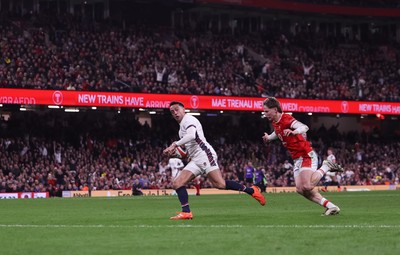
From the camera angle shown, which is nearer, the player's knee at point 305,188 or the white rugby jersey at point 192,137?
the white rugby jersey at point 192,137

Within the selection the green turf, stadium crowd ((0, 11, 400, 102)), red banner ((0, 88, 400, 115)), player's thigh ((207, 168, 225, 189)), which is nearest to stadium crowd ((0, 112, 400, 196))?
red banner ((0, 88, 400, 115))

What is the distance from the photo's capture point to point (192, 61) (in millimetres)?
54531

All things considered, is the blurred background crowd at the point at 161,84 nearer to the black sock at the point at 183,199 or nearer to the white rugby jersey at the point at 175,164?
the white rugby jersey at the point at 175,164

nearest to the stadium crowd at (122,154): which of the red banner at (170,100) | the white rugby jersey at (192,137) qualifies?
the red banner at (170,100)

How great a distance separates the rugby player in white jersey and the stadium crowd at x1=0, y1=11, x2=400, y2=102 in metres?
Answer: 28.2

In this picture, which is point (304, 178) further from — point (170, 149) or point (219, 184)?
point (170, 149)

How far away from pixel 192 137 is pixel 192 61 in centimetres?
3746

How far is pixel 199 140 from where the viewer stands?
17812mm

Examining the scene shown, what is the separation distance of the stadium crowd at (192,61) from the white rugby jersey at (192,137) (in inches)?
1108

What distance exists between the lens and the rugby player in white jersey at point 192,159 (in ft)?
57.1

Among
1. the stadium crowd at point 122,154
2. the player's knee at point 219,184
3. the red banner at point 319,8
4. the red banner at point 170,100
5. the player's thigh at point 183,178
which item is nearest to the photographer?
the player's thigh at point 183,178

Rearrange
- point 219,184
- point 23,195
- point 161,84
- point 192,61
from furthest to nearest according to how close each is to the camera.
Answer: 1. point 192,61
2. point 161,84
3. point 23,195
4. point 219,184

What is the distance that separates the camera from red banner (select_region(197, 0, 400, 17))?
61.1 meters

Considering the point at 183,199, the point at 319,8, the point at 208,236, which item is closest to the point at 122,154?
the point at 319,8
